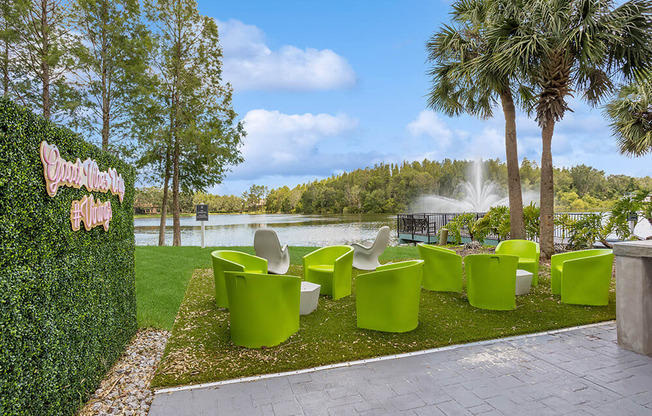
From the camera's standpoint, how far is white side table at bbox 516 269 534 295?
537cm

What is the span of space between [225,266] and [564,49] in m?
8.47

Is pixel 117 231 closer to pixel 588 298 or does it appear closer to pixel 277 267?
pixel 277 267

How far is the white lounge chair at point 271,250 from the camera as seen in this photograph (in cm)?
612

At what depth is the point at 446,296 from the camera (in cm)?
538

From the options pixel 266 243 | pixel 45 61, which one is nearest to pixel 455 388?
pixel 266 243

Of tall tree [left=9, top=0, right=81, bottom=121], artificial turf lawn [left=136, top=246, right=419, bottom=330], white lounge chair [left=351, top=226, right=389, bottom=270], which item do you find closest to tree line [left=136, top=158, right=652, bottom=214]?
tall tree [left=9, top=0, right=81, bottom=121]

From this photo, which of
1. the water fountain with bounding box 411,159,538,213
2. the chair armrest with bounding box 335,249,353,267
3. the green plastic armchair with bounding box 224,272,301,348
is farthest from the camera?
the water fountain with bounding box 411,159,538,213

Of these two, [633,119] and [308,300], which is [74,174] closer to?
[308,300]

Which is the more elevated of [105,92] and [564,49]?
[105,92]

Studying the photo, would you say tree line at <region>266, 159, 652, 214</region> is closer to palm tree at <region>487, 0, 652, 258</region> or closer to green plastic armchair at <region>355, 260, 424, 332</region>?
palm tree at <region>487, 0, 652, 258</region>

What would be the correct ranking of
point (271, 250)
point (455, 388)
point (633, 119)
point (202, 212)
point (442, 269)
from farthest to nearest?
1. point (202, 212)
2. point (633, 119)
3. point (271, 250)
4. point (442, 269)
5. point (455, 388)

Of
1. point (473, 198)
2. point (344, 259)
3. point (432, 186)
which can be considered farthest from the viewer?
point (432, 186)

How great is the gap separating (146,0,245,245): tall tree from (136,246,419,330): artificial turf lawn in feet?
17.4

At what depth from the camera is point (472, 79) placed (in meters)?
9.70
